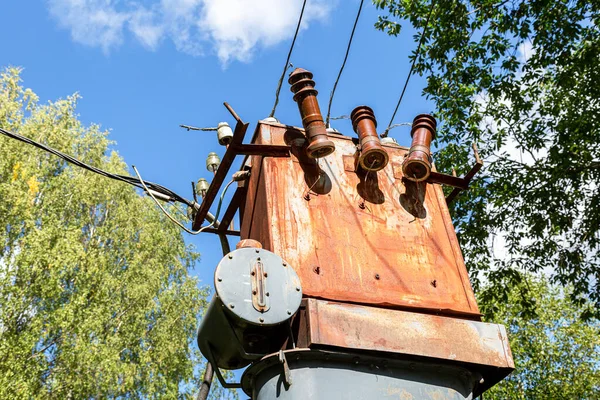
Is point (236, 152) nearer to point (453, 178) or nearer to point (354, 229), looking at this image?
point (354, 229)

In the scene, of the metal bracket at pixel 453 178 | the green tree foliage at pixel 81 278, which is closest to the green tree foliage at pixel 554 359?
the green tree foliage at pixel 81 278

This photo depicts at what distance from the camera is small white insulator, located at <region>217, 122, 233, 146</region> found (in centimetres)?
629

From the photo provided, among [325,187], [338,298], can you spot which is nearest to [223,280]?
[338,298]

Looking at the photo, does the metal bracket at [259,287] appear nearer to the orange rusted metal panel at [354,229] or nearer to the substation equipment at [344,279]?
the substation equipment at [344,279]

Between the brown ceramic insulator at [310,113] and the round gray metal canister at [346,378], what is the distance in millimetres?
1663

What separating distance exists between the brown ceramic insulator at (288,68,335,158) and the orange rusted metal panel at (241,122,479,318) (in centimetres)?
23

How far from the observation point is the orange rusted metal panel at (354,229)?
4.75 m

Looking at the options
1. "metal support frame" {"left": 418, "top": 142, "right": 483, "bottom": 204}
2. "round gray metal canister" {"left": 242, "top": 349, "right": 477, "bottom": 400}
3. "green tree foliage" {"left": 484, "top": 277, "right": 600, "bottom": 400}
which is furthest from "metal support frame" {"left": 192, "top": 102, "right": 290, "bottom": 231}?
"green tree foliage" {"left": 484, "top": 277, "right": 600, "bottom": 400}

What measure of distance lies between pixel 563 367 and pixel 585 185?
1196cm

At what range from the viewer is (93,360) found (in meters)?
16.6

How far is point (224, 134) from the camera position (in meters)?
6.30

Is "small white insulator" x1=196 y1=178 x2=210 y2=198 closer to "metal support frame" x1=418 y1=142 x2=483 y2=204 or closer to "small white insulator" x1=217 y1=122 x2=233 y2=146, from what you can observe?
"small white insulator" x1=217 y1=122 x2=233 y2=146

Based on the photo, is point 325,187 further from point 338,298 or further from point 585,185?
point 585,185

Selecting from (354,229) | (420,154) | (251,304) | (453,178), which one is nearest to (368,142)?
(420,154)
